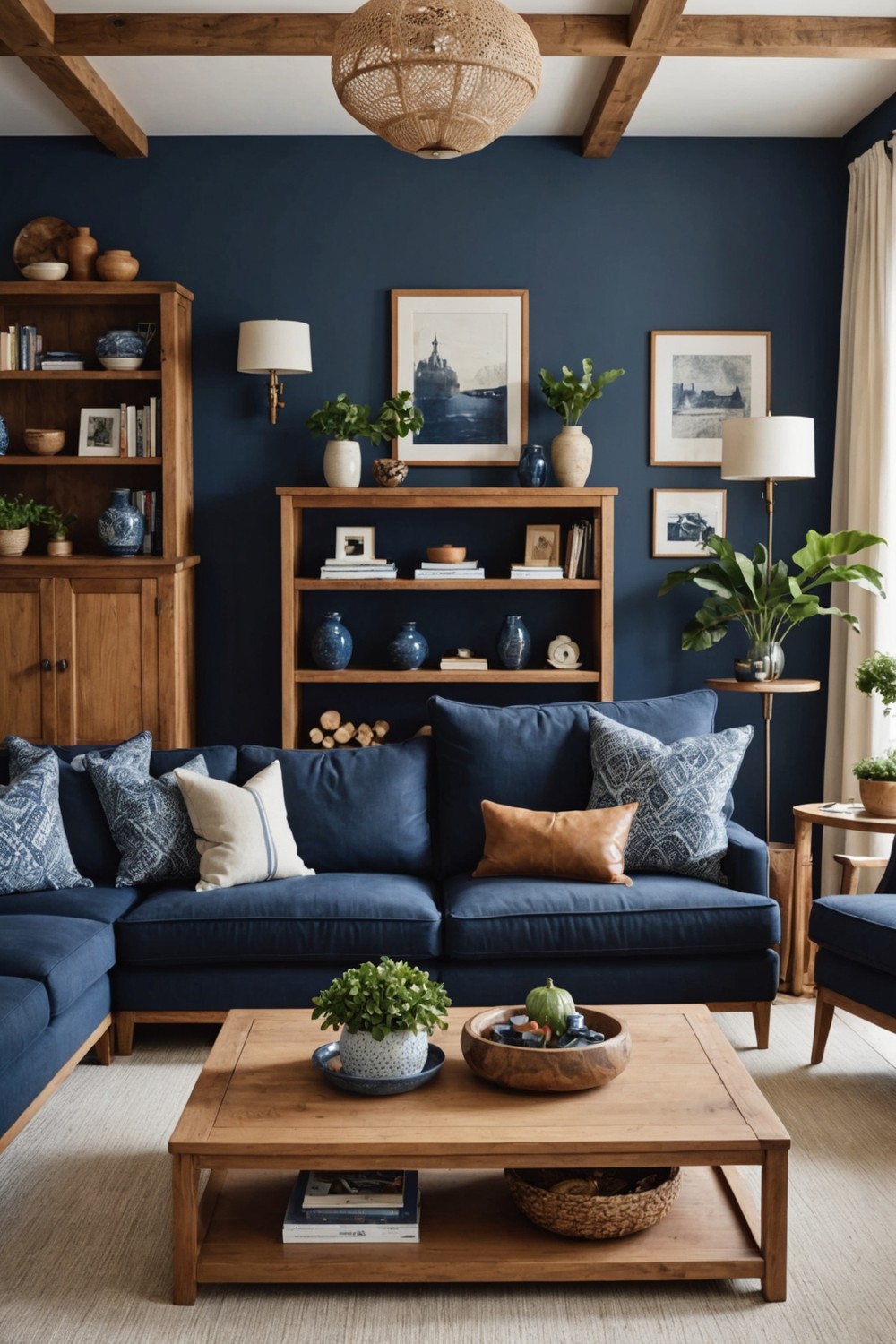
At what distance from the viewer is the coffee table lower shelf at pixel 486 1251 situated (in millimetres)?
2412

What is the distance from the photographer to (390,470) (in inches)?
198

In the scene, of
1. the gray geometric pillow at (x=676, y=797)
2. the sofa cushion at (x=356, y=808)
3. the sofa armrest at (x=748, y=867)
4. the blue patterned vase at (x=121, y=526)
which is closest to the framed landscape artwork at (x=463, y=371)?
the blue patterned vase at (x=121, y=526)

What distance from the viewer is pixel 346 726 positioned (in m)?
5.18

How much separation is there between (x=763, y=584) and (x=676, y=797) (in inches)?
52.5

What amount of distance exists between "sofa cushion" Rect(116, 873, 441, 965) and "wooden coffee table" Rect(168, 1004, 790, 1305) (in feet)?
2.83

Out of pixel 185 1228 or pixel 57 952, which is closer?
pixel 185 1228

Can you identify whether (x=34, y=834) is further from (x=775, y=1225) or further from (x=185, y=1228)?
(x=775, y=1225)

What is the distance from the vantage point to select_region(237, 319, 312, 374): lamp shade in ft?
16.1

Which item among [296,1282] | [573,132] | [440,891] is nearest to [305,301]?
[573,132]

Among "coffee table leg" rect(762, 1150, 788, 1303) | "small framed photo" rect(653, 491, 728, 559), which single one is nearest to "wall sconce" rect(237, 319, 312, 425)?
"small framed photo" rect(653, 491, 728, 559)

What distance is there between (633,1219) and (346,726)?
2946mm

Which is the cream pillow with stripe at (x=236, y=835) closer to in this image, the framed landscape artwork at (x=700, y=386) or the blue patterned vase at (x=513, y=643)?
the blue patterned vase at (x=513, y=643)

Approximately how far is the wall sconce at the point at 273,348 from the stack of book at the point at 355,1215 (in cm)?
330

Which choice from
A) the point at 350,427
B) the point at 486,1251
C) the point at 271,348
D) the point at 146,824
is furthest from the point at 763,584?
the point at 486,1251
